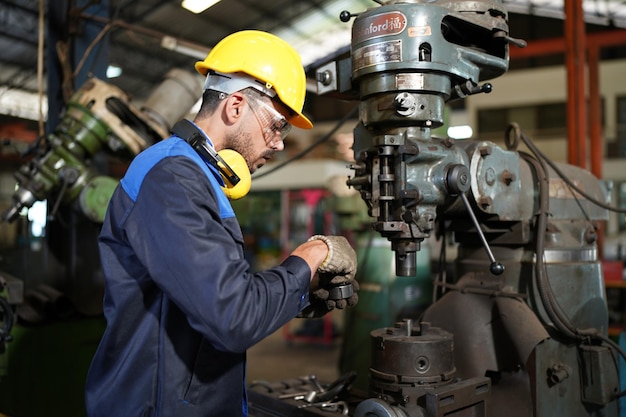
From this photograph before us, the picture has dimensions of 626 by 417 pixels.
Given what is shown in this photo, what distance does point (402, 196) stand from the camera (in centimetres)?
131

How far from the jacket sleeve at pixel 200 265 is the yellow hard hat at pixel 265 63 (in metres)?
0.24

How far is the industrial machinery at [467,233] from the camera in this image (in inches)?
51.3

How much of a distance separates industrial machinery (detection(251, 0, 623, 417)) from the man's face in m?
0.30

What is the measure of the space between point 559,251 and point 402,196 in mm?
575

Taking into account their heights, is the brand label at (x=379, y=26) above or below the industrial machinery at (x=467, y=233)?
above

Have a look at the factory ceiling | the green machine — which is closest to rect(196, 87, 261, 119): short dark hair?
the green machine

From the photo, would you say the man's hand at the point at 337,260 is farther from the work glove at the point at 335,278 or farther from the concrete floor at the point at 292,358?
the concrete floor at the point at 292,358

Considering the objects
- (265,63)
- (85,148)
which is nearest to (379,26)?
(265,63)

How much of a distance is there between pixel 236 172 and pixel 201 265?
1.03 feet

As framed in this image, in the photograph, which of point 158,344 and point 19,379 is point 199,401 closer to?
point 158,344

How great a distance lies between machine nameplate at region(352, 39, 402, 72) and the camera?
1.31 meters

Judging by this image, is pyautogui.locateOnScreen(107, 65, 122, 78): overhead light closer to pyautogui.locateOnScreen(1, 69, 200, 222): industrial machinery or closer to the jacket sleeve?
pyautogui.locateOnScreen(1, 69, 200, 222): industrial machinery

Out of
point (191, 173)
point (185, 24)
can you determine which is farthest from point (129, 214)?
point (185, 24)

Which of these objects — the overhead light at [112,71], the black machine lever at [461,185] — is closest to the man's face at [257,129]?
the black machine lever at [461,185]
